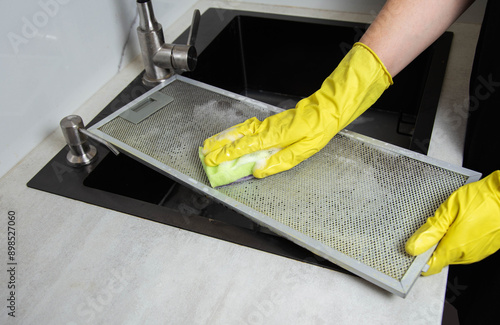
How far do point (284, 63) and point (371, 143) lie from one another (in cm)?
76

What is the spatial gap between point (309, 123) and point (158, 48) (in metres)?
0.60

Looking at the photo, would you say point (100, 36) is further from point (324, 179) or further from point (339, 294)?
point (339, 294)

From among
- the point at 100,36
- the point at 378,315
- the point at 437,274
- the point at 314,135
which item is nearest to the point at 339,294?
the point at 378,315

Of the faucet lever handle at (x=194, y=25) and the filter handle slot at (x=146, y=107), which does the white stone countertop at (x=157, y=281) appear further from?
the faucet lever handle at (x=194, y=25)

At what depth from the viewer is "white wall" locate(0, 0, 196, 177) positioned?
102 centimetres

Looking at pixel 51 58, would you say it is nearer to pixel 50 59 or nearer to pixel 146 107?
pixel 50 59

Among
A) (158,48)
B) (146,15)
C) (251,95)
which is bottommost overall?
(251,95)

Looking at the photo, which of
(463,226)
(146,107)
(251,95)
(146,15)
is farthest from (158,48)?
(463,226)

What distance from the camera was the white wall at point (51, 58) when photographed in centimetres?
102

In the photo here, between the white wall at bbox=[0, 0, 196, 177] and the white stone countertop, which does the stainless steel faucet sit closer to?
the white wall at bbox=[0, 0, 196, 177]

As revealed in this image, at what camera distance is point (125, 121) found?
1134 mm

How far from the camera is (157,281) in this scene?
0.84m

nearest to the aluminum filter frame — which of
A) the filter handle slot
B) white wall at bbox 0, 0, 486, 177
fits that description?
the filter handle slot

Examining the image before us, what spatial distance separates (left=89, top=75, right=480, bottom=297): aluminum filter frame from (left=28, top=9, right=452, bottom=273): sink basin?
7 centimetres
